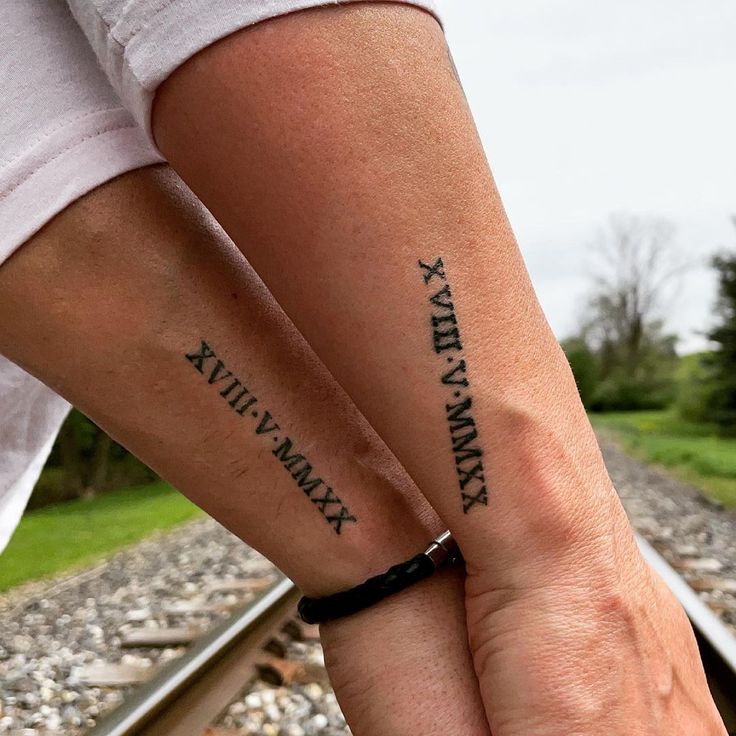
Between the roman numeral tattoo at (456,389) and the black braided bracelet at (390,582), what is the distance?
0.10 m

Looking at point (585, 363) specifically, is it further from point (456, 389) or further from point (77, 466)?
point (456, 389)

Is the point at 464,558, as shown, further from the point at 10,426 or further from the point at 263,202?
the point at 10,426

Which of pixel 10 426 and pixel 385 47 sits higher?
pixel 385 47

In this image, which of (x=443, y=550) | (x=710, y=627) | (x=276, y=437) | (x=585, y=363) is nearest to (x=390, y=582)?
(x=443, y=550)

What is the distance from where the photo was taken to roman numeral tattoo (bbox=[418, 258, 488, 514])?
667 mm

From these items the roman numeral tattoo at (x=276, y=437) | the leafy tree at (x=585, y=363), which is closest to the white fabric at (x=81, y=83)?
the roman numeral tattoo at (x=276, y=437)

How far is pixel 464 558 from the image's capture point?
29.5 inches

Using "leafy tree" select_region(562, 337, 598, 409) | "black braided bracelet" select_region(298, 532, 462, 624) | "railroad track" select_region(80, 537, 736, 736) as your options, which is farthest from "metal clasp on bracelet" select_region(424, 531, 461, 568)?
"leafy tree" select_region(562, 337, 598, 409)

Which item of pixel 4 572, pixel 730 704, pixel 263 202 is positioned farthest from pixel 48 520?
pixel 263 202

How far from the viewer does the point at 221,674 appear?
157 cm

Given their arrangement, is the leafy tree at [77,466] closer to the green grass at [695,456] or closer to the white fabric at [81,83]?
the white fabric at [81,83]

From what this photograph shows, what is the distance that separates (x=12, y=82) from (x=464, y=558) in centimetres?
58

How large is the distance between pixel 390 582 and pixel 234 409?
0.22 m

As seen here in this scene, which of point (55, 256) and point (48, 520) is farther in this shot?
point (48, 520)
